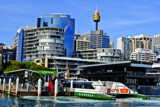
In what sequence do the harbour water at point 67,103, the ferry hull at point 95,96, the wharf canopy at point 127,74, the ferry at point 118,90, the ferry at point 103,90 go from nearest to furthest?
1. the harbour water at point 67,103
2. the ferry hull at point 95,96
3. the ferry at point 103,90
4. the ferry at point 118,90
5. the wharf canopy at point 127,74

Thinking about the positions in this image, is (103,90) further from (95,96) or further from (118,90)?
(118,90)

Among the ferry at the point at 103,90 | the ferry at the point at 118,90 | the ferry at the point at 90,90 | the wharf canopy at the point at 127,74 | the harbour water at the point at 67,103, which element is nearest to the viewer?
the harbour water at the point at 67,103

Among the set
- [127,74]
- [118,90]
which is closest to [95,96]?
[118,90]

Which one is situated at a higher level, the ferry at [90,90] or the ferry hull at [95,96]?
the ferry at [90,90]

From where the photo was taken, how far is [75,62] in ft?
578

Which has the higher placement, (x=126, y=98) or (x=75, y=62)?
(x=75, y=62)

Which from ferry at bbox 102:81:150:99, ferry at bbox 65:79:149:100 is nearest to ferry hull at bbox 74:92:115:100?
ferry at bbox 65:79:149:100

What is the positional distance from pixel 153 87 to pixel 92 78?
25.1 metres

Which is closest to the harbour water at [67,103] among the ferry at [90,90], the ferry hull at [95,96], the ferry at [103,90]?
the ferry hull at [95,96]

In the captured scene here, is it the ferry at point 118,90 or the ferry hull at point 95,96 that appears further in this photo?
the ferry at point 118,90

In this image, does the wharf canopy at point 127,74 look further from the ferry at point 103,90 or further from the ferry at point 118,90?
the ferry at point 103,90

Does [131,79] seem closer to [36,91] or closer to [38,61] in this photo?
[36,91]

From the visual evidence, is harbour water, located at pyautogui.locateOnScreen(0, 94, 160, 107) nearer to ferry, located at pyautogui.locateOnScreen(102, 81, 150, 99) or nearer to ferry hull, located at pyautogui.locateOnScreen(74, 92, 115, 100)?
ferry hull, located at pyautogui.locateOnScreen(74, 92, 115, 100)

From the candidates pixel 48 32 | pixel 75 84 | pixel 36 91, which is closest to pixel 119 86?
pixel 75 84
